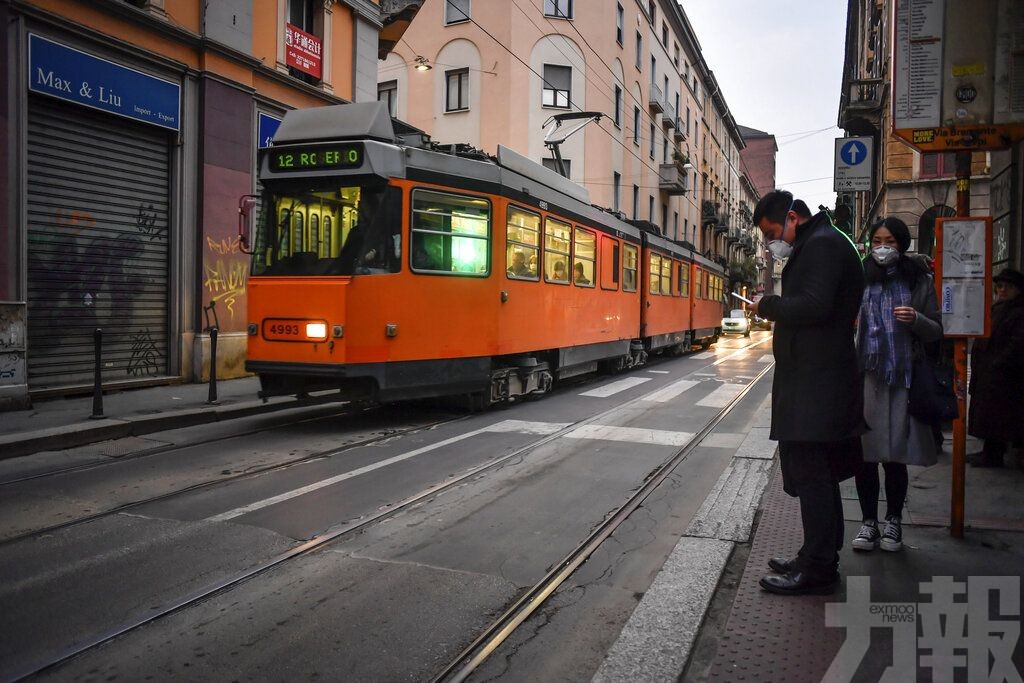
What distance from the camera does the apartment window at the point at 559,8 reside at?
29.3 m

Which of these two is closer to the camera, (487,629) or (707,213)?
(487,629)

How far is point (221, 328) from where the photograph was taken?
13.5 metres

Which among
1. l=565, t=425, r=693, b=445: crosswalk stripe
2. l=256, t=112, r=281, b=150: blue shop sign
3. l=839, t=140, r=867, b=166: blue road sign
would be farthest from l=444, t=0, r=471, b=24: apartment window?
l=565, t=425, r=693, b=445: crosswalk stripe

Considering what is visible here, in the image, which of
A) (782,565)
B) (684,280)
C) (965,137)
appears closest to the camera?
(782,565)

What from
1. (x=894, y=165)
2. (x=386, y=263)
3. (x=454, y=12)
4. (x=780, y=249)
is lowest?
(x=780, y=249)

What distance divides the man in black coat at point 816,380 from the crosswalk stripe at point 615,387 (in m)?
8.59

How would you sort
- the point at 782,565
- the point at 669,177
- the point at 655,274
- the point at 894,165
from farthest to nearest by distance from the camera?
the point at 669,177 < the point at 894,165 < the point at 655,274 < the point at 782,565

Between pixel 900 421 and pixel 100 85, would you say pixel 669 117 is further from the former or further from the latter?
pixel 900 421

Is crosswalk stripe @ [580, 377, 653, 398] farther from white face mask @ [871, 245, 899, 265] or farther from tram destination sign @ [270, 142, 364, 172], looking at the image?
white face mask @ [871, 245, 899, 265]

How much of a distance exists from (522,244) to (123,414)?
5621mm

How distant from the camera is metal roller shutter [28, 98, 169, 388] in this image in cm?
1057

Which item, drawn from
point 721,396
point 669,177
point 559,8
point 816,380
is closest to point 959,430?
point 816,380

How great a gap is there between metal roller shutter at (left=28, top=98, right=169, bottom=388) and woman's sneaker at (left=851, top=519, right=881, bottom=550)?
10.5 metres

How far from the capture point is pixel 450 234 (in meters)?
9.43
